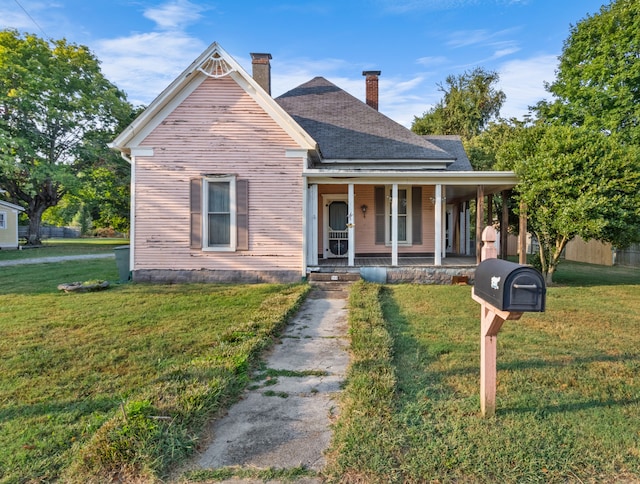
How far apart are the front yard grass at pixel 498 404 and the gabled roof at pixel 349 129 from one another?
7176mm

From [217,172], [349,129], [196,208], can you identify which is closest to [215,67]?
[217,172]

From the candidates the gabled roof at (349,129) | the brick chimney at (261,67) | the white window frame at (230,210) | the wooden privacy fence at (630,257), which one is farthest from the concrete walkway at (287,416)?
the wooden privacy fence at (630,257)

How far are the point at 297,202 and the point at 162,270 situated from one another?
382cm

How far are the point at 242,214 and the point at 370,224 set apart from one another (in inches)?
169

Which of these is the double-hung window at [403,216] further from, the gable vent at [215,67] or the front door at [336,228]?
the gable vent at [215,67]

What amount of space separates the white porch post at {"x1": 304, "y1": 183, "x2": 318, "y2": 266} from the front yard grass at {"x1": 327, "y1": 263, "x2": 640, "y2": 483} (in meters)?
4.25

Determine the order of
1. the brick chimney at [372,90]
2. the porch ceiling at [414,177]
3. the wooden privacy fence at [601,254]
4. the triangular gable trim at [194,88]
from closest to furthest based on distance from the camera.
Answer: the triangular gable trim at [194,88], the porch ceiling at [414,177], the wooden privacy fence at [601,254], the brick chimney at [372,90]

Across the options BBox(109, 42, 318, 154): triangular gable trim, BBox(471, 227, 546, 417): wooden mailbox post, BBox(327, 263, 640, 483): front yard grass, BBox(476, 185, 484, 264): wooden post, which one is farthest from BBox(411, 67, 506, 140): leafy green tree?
BBox(471, 227, 546, 417): wooden mailbox post

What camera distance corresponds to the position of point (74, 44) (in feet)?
82.6

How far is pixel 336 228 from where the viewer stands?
40.0 ft

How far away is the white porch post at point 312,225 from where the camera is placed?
32.9ft

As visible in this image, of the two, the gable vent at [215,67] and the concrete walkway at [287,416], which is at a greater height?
the gable vent at [215,67]

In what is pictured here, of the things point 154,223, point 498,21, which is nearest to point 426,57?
point 498,21

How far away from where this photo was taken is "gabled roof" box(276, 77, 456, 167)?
11992mm
